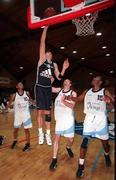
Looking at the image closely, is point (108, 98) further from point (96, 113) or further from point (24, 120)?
point (24, 120)

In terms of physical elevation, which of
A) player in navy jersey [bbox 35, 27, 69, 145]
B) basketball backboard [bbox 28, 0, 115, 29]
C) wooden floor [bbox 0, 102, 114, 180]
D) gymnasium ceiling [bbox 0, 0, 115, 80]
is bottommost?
wooden floor [bbox 0, 102, 114, 180]

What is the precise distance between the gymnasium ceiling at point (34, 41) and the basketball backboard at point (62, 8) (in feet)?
9.57

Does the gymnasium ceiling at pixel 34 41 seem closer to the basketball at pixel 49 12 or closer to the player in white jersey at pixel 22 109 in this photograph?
the basketball at pixel 49 12

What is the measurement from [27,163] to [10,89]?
18306 mm

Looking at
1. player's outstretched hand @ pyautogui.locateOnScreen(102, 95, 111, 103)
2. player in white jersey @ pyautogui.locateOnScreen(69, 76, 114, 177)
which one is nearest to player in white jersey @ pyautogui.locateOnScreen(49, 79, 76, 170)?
player in white jersey @ pyautogui.locateOnScreen(69, 76, 114, 177)

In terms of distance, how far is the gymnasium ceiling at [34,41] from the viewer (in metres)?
11.1

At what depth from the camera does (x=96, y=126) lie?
17.8ft

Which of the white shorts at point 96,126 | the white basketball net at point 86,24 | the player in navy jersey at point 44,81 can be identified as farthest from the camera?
the white basketball net at point 86,24

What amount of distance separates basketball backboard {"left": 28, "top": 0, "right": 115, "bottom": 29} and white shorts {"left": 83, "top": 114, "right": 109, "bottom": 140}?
91.3 inches

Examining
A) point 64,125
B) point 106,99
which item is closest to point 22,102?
point 64,125

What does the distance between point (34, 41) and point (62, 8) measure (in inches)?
375

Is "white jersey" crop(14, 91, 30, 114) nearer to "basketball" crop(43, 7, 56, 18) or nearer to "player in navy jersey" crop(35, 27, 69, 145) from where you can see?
"player in navy jersey" crop(35, 27, 69, 145)

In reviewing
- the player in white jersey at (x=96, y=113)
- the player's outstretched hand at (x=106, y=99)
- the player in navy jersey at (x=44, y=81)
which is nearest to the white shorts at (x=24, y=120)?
the player in navy jersey at (x=44, y=81)

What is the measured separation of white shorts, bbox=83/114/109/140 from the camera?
5.41 meters
